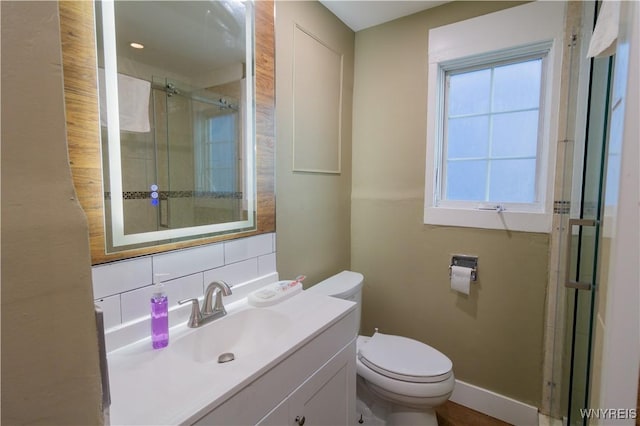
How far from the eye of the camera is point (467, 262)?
180 centimetres

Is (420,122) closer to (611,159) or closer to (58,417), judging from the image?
(611,159)

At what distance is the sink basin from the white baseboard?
1.35 metres

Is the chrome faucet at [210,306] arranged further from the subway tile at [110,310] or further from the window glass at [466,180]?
the window glass at [466,180]

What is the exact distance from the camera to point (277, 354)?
914 mm

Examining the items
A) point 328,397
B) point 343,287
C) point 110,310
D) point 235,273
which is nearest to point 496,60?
point 343,287

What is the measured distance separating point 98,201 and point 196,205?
341 millimetres

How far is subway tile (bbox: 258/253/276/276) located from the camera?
147 centimetres

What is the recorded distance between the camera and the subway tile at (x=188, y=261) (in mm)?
1073

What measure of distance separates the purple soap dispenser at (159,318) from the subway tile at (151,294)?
0.04 m

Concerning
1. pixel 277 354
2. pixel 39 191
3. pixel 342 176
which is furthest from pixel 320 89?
pixel 39 191

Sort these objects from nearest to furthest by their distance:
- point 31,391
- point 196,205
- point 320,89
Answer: point 31,391 → point 196,205 → point 320,89

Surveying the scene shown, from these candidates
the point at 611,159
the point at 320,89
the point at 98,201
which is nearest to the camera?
the point at 611,159

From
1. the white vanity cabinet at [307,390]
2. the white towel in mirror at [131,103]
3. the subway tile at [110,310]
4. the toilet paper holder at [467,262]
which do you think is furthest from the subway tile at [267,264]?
the toilet paper holder at [467,262]

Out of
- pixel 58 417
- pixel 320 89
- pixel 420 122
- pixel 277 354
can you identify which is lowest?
pixel 277 354
